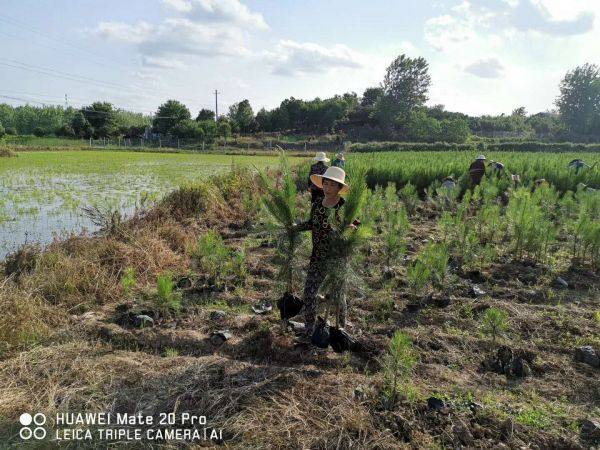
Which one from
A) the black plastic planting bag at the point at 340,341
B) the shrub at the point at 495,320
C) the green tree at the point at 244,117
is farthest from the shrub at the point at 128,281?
the green tree at the point at 244,117

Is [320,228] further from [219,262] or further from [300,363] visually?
[219,262]

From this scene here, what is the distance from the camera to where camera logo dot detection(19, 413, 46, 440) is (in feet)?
9.69

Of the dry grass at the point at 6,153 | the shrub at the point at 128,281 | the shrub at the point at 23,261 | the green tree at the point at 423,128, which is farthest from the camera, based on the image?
the green tree at the point at 423,128

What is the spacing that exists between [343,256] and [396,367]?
1.20 metres

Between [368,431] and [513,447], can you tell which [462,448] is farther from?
[368,431]

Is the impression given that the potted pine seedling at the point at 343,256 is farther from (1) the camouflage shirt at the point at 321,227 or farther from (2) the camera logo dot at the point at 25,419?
(2) the camera logo dot at the point at 25,419

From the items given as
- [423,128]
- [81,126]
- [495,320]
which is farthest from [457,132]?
[495,320]

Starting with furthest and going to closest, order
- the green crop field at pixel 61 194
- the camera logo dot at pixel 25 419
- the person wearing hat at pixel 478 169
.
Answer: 1. the person wearing hat at pixel 478 169
2. the green crop field at pixel 61 194
3. the camera logo dot at pixel 25 419

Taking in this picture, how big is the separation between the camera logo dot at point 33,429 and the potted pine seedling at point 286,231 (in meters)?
2.23

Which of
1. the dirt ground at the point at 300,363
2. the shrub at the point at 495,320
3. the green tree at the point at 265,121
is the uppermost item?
the green tree at the point at 265,121

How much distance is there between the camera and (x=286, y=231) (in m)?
4.49

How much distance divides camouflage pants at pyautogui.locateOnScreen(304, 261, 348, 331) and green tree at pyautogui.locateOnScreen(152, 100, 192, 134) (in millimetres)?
50960

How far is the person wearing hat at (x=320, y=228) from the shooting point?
4.03 meters

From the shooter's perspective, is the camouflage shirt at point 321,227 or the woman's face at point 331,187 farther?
the camouflage shirt at point 321,227
